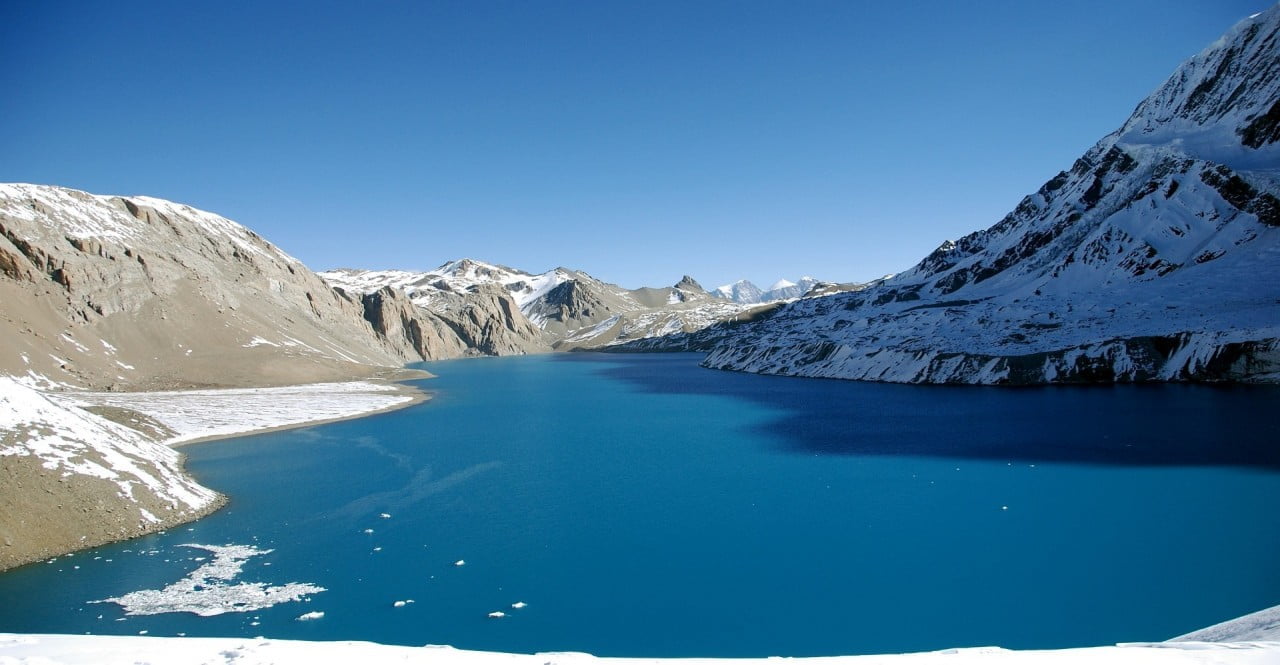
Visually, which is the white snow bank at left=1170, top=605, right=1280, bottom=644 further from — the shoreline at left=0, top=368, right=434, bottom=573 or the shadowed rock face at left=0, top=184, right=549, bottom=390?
the shadowed rock face at left=0, top=184, right=549, bottom=390

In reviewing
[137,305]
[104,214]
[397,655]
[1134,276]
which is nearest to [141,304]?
[137,305]

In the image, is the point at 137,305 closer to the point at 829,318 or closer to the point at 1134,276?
the point at 829,318

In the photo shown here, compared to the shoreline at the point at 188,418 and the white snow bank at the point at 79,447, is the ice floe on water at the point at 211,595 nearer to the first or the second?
the shoreline at the point at 188,418

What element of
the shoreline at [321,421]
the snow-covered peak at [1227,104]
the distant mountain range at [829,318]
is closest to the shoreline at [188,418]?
the shoreline at [321,421]

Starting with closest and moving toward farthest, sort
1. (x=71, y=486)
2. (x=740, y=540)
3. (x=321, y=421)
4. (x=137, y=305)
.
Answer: (x=740, y=540) → (x=71, y=486) → (x=321, y=421) → (x=137, y=305)

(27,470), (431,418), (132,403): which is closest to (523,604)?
(27,470)

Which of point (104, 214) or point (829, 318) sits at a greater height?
point (104, 214)

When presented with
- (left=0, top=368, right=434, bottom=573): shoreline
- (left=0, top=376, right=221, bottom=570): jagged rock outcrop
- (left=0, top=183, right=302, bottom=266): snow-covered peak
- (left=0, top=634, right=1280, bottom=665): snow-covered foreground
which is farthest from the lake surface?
(left=0, top=183, right=302, bottom=266): snow-covered peak

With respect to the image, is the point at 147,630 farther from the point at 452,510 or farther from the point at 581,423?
the point at 581,423
